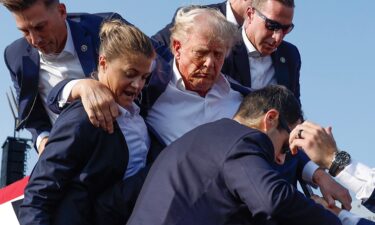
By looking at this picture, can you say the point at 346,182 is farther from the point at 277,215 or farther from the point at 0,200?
the point at 0,200

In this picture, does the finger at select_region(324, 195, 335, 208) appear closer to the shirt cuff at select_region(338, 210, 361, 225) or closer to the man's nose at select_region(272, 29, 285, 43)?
the shirt cuff at select_region(338, 210, 361, 225)

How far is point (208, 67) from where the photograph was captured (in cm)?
382

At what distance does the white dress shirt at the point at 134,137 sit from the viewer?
3.56 m

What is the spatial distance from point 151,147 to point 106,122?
363 millimetres

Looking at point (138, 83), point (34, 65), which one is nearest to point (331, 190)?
point (138, 83)

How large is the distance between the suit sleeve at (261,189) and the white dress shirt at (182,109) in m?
0.98

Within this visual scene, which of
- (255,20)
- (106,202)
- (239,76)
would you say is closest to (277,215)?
(106,202)

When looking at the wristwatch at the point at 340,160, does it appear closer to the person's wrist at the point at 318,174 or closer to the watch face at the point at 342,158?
the watch face at the point at 342,158

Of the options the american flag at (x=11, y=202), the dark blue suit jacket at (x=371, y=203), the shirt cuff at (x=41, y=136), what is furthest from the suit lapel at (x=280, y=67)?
the american flag at (x=11, y=202)

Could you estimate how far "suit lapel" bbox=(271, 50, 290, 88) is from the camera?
4.60 meters

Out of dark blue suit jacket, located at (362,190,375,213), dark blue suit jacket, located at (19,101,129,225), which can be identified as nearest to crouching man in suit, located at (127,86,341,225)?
dark blue suit jacket, located at (19,101,129,225)

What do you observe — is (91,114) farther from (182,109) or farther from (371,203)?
(371,203)

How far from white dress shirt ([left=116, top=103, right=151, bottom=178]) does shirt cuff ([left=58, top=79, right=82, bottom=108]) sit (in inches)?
11.2

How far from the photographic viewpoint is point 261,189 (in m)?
2.80
